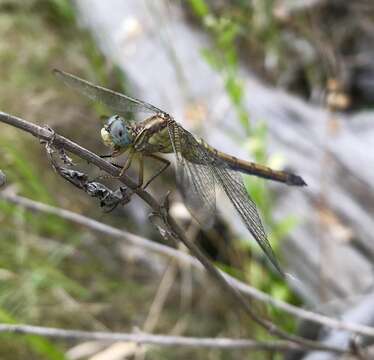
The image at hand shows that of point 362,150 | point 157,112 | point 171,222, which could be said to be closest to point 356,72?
point 362,150

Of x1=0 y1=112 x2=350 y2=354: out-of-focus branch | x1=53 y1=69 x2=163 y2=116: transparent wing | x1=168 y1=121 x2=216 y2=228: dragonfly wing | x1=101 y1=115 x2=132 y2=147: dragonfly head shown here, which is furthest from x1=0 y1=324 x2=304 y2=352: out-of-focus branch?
Result: x1=53 y1=69 x2=163 y2=116: transparent wing

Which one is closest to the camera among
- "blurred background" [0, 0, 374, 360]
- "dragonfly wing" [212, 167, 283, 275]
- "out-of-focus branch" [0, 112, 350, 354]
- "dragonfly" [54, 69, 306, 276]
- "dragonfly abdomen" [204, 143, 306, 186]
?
"out-of-focus branch" [0, 112, 350, 354]

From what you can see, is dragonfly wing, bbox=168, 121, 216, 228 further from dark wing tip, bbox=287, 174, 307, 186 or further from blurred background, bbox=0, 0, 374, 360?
blurred background, bbox=0, 0, 374, 360

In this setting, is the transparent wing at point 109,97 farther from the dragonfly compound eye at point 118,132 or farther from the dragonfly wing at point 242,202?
the dragonfly wing at point 242,202

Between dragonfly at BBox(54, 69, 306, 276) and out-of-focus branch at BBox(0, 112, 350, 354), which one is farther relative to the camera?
dragonfly at BBox(54, 69, 306, 276)

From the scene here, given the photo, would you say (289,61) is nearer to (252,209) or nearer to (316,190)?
(316,190)

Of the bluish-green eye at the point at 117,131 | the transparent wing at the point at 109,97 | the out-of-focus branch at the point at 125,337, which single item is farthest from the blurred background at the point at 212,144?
the bluish-green eye at the point at 117,131

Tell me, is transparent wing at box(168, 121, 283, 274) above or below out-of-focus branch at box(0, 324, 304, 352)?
above
